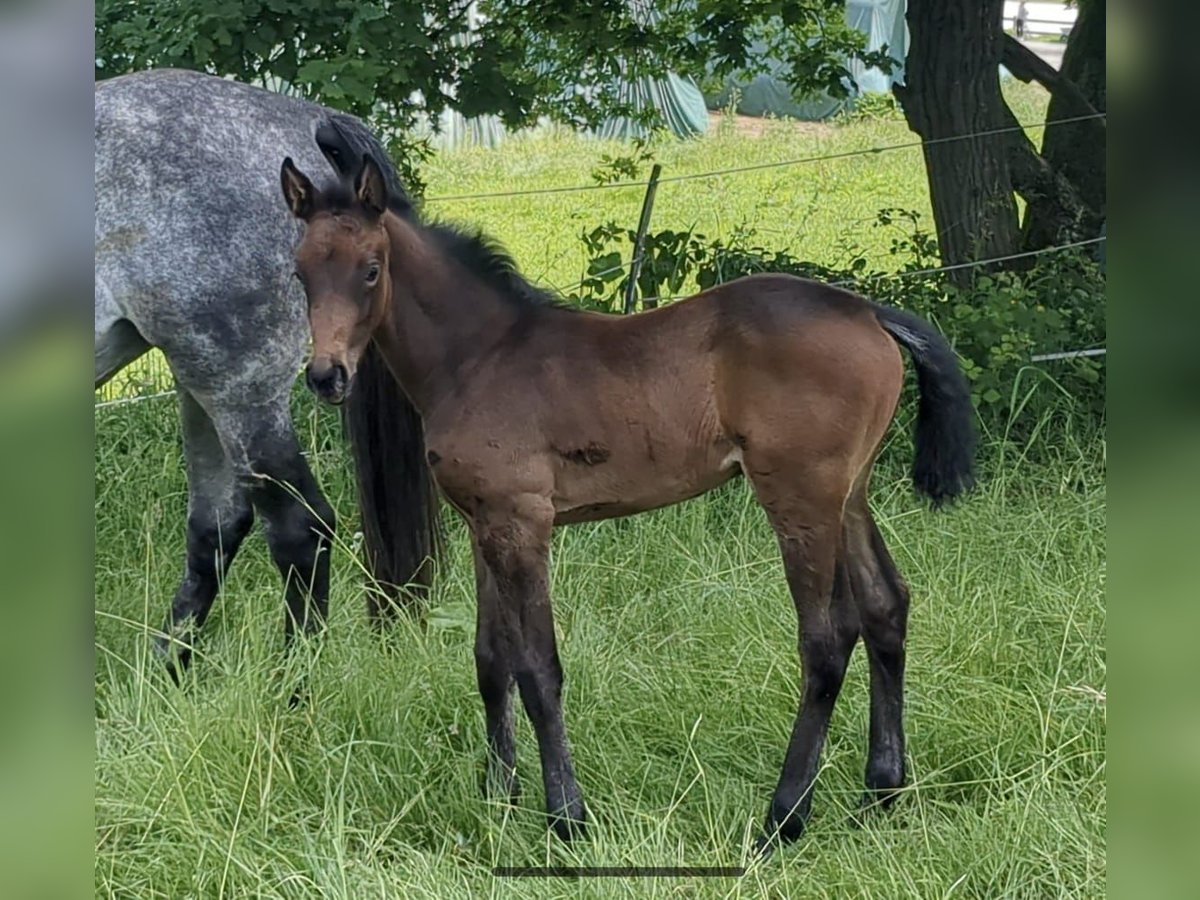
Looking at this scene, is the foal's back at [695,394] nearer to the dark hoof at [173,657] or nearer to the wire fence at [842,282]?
the dark hoof at [173,657]

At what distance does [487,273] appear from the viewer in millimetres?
3059

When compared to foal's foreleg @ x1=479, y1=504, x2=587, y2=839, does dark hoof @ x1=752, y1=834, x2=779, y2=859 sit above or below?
below

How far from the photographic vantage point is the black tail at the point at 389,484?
12.5 feet

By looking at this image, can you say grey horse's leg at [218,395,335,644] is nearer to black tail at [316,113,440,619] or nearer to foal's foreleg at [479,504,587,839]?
black tail at [316,113,440,619]

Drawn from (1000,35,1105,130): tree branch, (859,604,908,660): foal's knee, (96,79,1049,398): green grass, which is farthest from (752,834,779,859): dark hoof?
(1000,35,1105,130): tree branch

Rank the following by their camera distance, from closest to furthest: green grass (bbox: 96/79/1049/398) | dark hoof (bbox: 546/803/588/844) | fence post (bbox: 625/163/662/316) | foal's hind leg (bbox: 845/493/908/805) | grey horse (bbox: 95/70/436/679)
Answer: dark hoof (bbox: 546/803/588/844), foal's hind leg (bbox: 845/493/908/805), grey horse (bbox: 95/70/436/679), fence post (bbox: 625/163/662/316), green grass (bbox: 96/79/1049/398)

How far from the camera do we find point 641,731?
3.49 metres

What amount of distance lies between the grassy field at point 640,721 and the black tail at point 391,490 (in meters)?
0.13

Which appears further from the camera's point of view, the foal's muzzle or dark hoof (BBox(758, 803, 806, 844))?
dark hoof (BBox(758, 803, 806, 844))

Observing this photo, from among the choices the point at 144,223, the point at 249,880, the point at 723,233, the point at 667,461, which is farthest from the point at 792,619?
the point at 723,233

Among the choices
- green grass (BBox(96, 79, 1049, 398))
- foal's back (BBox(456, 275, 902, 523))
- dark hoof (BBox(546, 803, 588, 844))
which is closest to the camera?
foal's back (BBox(456, 275, 902, 523))

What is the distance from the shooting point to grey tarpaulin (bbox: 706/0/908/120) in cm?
619

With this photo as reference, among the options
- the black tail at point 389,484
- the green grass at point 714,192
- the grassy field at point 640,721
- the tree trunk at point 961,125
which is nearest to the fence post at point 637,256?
the green grass at point 714,192

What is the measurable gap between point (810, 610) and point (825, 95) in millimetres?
5180
